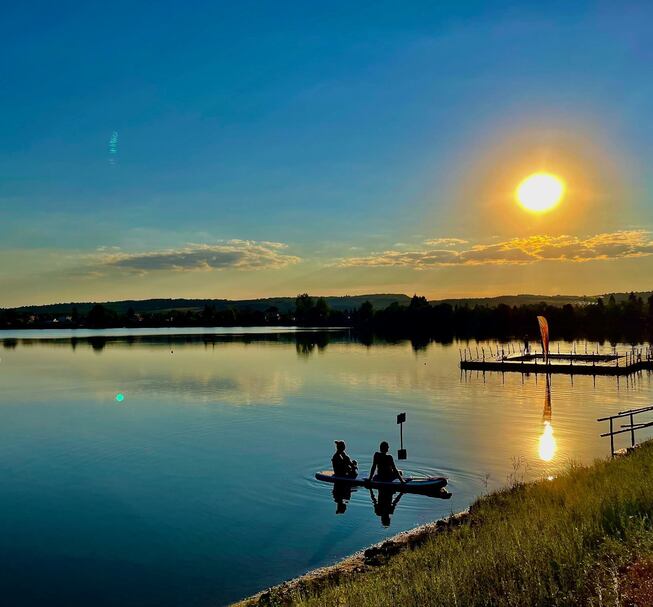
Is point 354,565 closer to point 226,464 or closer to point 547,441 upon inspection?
point 226,464

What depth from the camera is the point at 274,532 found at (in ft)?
75.0

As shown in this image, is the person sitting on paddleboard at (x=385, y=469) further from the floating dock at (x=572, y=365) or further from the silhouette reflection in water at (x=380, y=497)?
the floating dock at (x=572, y=365)

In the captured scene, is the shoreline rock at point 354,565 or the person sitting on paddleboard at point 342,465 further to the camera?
the person sitting on paddleboard at point 342,465

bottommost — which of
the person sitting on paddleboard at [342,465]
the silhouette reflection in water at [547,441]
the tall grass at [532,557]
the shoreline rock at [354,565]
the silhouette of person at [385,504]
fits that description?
the silhouette reflection in water at [547,441]

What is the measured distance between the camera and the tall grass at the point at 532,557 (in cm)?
1099

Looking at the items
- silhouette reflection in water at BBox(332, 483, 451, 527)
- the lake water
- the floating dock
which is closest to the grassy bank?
the lake water

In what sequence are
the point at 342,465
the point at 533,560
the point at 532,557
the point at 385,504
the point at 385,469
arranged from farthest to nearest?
1. the point at 342,465
2. the point at 385,469
3. the point at 385,504
4. the point at 532,557
5. the point at 533,560

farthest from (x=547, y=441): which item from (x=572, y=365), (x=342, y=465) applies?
(x=572, y=365)

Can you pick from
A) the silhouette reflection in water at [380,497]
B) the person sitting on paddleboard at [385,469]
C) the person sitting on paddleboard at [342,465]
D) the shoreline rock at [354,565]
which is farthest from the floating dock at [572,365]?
the shoreline rock at [354,565]

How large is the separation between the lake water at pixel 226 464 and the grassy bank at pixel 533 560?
171 inches

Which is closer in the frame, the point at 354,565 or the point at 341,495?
the point at 354,565

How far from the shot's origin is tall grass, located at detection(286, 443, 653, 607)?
433 inches

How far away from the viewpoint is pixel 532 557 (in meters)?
12.5

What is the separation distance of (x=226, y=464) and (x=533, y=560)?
910 inches
